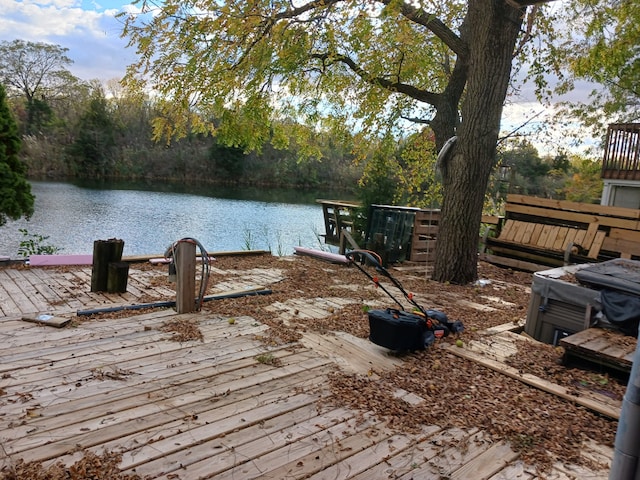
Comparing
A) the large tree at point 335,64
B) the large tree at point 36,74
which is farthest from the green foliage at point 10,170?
the large tree at point 36,74

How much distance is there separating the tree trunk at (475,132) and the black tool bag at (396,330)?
11.7 feet

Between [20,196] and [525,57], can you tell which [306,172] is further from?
[20,196]

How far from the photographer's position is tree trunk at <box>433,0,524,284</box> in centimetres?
654

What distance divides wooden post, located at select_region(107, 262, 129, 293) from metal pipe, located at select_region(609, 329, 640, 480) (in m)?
4.96

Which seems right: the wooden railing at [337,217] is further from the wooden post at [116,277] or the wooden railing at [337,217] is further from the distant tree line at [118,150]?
the distant tree line at [118,150]

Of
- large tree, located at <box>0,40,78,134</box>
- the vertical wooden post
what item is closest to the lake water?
the vertical wooden post

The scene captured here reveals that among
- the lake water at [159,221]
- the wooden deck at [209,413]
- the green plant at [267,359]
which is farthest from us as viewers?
the lake water at [159,221]

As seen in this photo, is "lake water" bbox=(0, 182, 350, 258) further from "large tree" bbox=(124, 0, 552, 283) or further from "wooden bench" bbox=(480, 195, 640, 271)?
"wooden bench" bbox=(480, 195, 640, 271)

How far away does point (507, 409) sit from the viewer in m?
2.95

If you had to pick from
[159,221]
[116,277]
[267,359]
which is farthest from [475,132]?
[159,221]

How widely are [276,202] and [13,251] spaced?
15.2 metres

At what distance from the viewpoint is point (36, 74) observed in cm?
3344

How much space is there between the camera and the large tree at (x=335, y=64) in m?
6.68

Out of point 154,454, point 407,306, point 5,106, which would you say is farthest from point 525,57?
point 154,454
